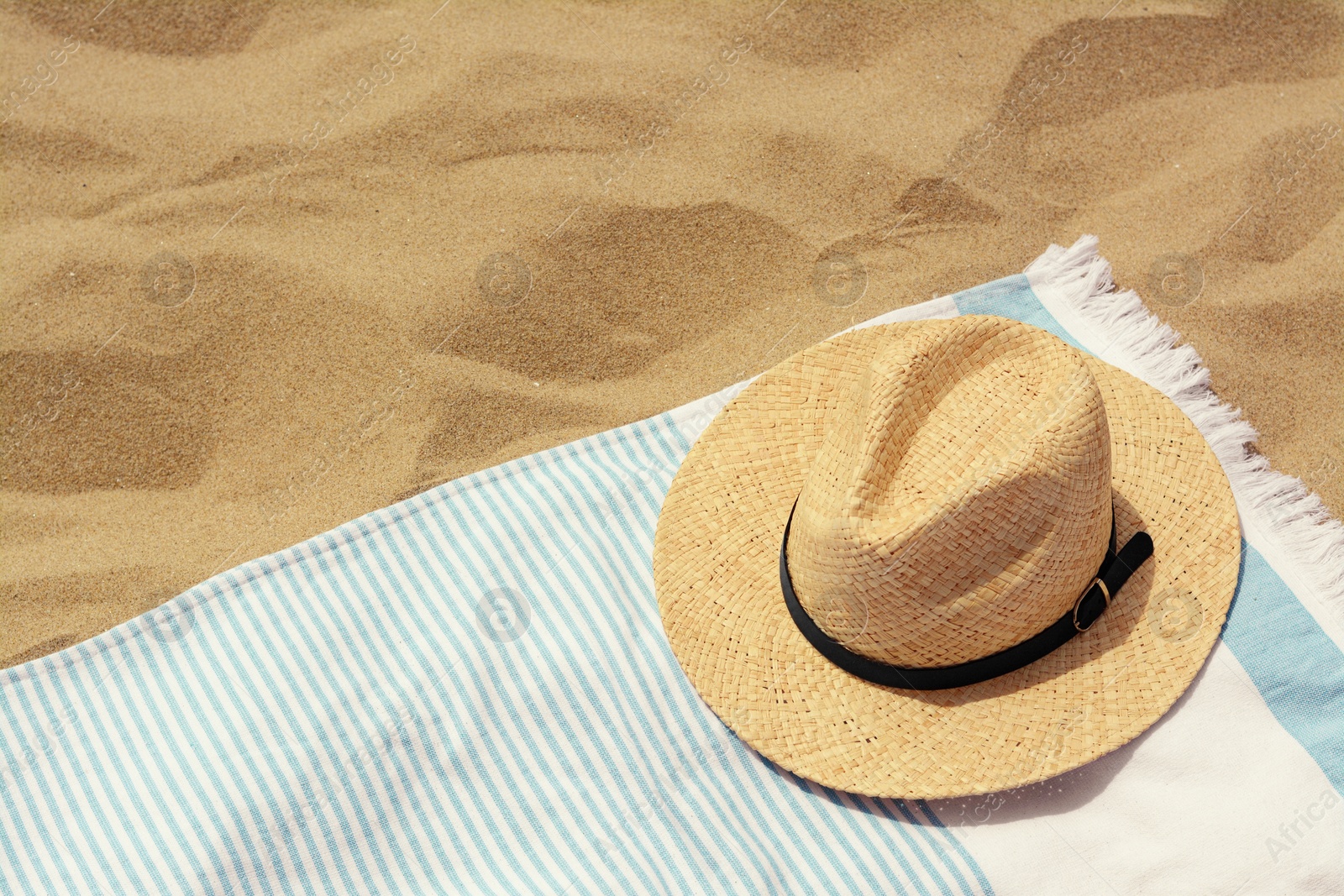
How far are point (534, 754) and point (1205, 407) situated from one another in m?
1.82

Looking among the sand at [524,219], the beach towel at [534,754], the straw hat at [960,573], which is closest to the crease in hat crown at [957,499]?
the straw hat at [960,573]

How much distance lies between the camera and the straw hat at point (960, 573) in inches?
63.8

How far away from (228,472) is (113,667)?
0.73 metres

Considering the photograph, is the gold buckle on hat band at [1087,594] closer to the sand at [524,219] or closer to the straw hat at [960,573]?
the straw hat at [960,573]

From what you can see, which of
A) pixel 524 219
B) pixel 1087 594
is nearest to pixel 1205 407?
pixel 1087 594

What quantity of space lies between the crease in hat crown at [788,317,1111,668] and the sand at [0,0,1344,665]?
1.13 meters

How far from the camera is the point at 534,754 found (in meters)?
2.08

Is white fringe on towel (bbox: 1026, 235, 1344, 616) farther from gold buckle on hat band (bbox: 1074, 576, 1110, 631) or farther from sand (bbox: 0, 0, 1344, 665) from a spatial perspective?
gold buckle on hat band (bbox: 1074, 576, 1110, 631)

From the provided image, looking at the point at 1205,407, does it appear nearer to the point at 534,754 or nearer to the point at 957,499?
the point at 957,499

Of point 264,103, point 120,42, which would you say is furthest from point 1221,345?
point 120,42

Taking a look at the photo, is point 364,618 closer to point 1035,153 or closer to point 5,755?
point 5,755

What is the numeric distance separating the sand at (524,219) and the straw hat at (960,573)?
0.83m

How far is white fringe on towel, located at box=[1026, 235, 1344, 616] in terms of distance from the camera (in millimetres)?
2156

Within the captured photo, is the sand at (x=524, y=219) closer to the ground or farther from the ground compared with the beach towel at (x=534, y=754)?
farther from the ground
